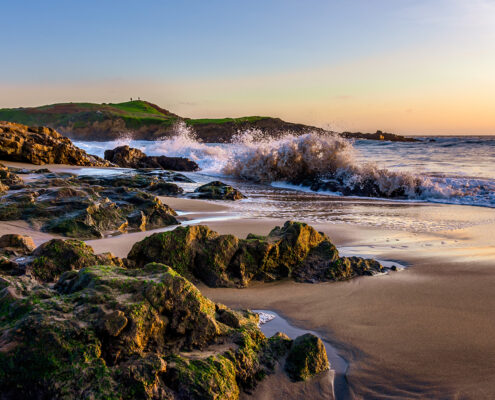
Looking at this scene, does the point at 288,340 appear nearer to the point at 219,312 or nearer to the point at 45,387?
the point at 219,312

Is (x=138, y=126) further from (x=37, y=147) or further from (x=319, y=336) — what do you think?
(x=319, y=336)

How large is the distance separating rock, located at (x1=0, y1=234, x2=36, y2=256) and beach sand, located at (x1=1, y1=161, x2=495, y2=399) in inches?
33.0

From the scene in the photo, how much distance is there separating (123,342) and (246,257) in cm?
173

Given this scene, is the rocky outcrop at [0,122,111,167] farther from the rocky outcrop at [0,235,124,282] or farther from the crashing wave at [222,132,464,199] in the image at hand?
the rocky outcrop at [0,235,124,282]

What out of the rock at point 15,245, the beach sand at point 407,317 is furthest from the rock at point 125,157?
the rock at point 15,245

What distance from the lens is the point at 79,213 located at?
15.1ft

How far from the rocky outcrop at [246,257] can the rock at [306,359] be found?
3.86ft

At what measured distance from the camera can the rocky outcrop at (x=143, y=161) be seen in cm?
1767

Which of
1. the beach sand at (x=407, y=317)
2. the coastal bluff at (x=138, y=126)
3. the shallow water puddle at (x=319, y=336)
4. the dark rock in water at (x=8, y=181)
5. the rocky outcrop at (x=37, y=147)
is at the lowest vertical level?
the shallow water puddle at (x=319, y=336)

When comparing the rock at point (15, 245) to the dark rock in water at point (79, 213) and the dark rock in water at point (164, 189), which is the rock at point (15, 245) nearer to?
the dark rock in water at point (79, 213)

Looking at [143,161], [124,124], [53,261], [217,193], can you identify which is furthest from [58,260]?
[124,124]

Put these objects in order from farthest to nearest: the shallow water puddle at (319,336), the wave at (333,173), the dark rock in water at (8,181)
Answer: the wave at (333,173) → the dark rock in water at (8,181) → the shallow water puddle at (319,336)

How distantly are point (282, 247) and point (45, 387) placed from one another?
2.22 metres

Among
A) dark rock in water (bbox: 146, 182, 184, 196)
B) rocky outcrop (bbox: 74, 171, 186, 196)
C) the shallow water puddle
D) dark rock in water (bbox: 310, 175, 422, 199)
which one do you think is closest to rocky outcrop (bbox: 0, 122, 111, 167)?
rocky outcrop (bbox: 74, 171, 186, 196)
